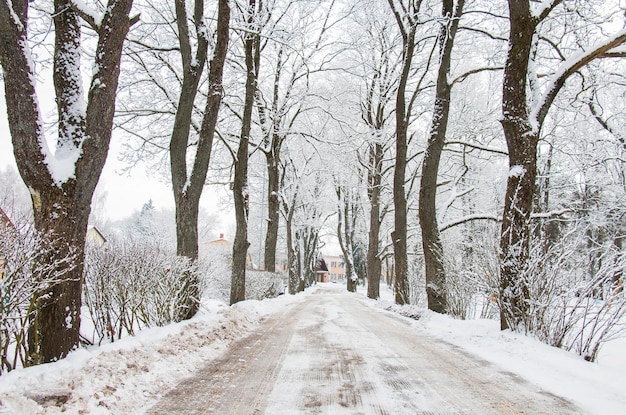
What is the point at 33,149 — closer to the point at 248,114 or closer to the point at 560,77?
the point at 560,77

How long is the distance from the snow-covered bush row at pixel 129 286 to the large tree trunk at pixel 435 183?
5.96 meters

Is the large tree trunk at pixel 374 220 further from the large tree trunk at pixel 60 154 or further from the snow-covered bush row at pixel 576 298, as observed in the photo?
the large tree trunk at pixel 60 154

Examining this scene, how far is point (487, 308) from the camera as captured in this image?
25.4ft

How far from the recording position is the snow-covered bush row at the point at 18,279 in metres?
2.83

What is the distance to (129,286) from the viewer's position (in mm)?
4898

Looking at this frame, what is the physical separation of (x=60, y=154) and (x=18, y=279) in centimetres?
146

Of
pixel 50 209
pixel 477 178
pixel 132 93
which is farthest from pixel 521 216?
pixel 477 178

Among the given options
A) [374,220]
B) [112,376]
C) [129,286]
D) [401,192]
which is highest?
[401,192]

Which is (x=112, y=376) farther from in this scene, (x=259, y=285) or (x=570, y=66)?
(x=259, y=285)

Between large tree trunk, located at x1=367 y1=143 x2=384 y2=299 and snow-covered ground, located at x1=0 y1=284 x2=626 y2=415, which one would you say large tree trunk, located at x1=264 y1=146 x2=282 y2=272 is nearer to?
large tree trunk, located at x1=367 y1=143 x2=384 y2=299

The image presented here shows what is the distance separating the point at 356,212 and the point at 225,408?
92.4 feet

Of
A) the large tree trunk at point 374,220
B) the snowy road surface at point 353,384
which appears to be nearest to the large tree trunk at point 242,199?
the snowy road surface at point 353,384

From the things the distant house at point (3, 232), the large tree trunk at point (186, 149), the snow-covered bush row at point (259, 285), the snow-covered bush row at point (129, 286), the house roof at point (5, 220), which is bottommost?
the snow-covered bush row at point (259, 285)

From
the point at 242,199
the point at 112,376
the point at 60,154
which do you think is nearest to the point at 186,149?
the point at 60,154
